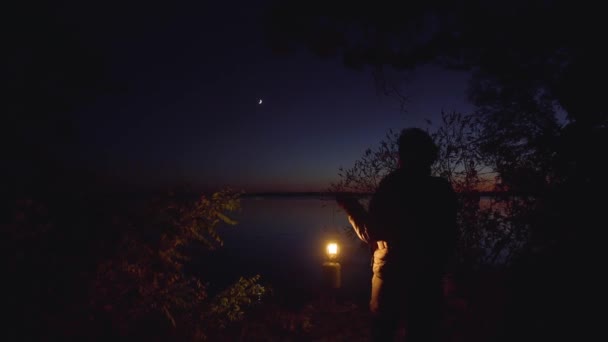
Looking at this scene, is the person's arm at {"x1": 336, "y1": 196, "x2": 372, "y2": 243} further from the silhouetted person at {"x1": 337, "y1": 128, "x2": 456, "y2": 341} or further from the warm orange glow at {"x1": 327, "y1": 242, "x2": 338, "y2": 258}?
the warm orange glow at {"x1": 327, "y1": 242, "x2": 338, "y2": 258}

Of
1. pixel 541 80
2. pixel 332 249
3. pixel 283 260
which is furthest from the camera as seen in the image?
pixel 283 260

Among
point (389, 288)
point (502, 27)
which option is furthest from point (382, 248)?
point (502, 27)

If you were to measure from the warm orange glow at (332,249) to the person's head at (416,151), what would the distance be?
25.7 ft

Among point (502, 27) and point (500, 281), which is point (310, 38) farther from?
point (500, 281)

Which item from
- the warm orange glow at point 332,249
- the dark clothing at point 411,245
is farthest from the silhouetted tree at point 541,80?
the warm orange glow at point 332,249

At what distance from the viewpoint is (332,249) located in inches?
397

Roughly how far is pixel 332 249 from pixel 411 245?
25.8 feet

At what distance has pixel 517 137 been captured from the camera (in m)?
6.55

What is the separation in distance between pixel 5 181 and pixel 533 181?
8.31 metres

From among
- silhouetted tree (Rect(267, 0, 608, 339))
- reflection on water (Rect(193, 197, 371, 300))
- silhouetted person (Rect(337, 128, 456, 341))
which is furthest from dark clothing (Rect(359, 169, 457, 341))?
reflection on water (Rect(193, 197, 371, 300))

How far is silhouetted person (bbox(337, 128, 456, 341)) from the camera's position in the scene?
7.98ft

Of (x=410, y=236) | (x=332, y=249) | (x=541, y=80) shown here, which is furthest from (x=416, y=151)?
(x=332, y=249)

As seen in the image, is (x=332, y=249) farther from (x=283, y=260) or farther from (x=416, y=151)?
(x=283, y=260)

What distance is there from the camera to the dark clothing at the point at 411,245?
2430 mm
